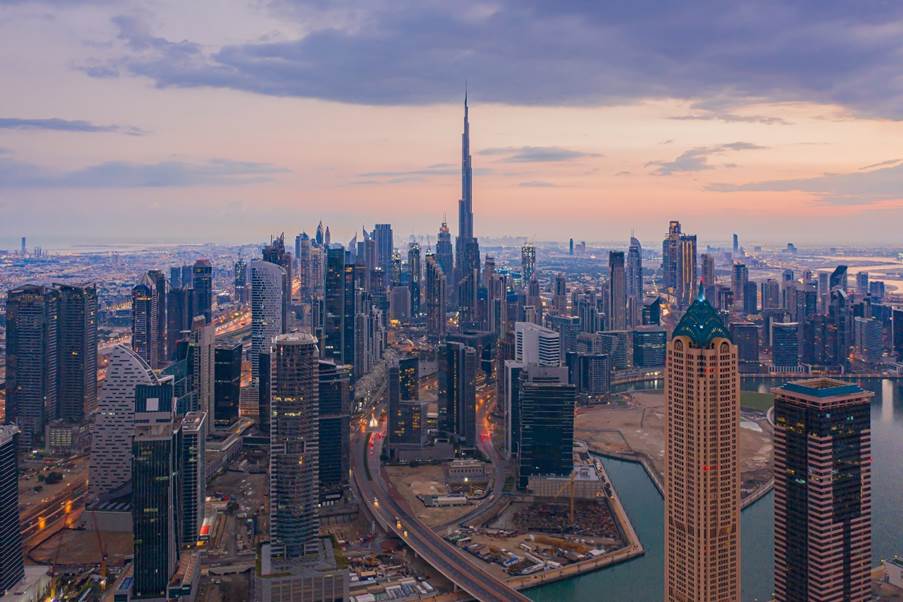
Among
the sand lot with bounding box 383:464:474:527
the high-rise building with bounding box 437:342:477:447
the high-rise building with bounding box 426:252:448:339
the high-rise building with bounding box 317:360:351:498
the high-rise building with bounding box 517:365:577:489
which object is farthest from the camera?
the high-rise building with bounding box 426:252:448:339

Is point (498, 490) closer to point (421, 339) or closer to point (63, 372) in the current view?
point (63, 372)

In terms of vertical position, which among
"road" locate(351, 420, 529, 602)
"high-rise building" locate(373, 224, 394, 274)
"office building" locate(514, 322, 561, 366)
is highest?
"high-rise building" locate(373, 224, 394, 274)

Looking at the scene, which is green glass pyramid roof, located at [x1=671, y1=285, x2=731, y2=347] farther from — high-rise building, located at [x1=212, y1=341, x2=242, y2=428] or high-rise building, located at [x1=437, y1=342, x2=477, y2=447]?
high-rise building, located at [x1=212, y1=341, x2=242, y2=428]

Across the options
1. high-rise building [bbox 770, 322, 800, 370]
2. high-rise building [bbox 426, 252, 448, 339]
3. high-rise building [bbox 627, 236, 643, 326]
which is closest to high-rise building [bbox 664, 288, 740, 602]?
high-rise building [bbox 770, 322, 800, 370]

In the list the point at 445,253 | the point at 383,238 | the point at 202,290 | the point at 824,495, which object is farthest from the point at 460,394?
the point at 383,238

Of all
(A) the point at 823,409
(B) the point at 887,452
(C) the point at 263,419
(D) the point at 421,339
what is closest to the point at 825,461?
(A) the point at 823,409

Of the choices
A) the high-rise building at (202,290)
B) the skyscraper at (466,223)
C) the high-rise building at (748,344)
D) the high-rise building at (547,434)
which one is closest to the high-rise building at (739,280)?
the high-rise building at (748,344)
